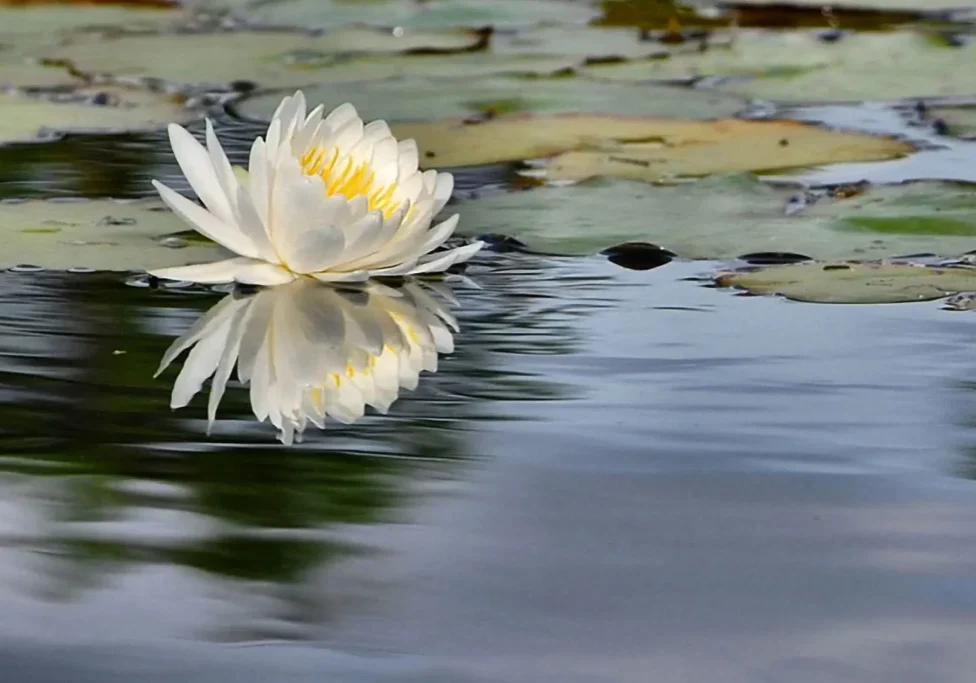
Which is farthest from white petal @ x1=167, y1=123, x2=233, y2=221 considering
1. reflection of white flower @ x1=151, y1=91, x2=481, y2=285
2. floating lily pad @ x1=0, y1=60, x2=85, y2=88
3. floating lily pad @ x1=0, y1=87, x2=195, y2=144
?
floating lily pad @ x1=0, y1=60, x2=85, y2=88

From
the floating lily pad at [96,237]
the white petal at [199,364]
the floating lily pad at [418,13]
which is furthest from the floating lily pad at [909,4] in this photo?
the white petal at [199,364]

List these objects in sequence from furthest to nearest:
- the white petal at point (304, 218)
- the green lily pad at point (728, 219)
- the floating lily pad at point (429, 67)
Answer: the floating lily pad at point (429, 67) < the green lily pad at point (728, 219) < the white petal at point (304, 218)

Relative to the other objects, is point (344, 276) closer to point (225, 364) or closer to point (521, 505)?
point (225, 364)

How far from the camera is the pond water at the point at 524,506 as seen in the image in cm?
95

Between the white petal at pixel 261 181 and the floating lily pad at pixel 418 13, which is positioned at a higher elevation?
the white petal at pixel 261 181

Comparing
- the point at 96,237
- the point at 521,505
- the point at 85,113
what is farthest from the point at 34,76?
the point at 521,505

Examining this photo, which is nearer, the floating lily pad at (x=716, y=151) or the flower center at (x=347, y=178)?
the flower center at (x=347, y=178)

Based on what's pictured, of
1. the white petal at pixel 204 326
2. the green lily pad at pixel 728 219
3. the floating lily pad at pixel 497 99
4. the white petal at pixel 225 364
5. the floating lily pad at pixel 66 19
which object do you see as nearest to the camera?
the white petal at pixel 225 364

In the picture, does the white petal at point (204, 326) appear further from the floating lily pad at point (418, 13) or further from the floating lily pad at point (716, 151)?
the floating lily pad at point (418, 13)

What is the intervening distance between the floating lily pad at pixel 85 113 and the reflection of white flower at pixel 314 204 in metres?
1.19

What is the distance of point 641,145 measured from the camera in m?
2.95

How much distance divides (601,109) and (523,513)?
2.39m

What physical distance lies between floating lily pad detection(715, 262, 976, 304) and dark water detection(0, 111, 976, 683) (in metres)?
0.09

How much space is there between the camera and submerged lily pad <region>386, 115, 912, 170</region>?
274cm
